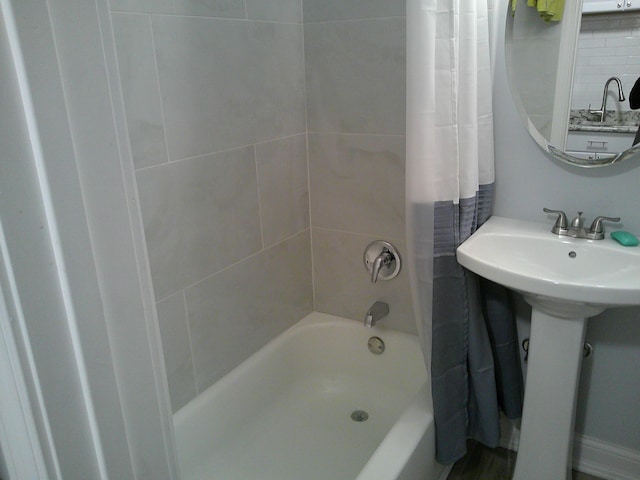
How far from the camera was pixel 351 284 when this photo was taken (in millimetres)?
2135

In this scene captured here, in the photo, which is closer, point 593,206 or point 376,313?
point 593,206

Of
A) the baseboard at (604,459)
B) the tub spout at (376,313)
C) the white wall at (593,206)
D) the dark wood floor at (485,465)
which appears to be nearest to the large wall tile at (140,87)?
the tub spout at (376,313)

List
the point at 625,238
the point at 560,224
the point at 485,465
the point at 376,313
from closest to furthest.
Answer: the point at 625,238, the point at 560,224, the point at 485,465, the point at 376,313

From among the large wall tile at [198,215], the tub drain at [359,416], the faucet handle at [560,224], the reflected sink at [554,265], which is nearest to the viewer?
the reflected sink at [554,265]

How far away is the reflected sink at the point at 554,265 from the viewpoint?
4.08 feet

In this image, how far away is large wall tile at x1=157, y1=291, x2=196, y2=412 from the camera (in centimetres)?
155

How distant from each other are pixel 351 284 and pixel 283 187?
0.51 meters

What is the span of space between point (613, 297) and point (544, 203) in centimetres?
52

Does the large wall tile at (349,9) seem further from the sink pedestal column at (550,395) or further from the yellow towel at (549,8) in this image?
the sink pedestal column at (550,395)

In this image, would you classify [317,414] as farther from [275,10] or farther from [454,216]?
[275,10]

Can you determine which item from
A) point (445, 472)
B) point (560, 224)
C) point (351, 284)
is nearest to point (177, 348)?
point (351, 284)

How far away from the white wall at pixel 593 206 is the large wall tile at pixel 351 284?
1.55ft

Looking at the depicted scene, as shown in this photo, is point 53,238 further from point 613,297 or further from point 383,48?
point 383,48

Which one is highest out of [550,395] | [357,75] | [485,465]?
[357,75]
